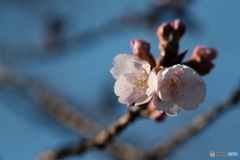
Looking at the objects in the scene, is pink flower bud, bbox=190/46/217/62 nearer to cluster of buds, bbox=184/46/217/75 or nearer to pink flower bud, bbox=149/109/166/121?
cluster of buds, bbox=184/46/217/75

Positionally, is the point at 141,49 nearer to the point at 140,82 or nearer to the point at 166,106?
the point at 140,82

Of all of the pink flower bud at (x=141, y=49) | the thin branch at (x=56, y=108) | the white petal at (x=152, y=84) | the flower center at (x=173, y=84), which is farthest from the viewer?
the thin branch at (x=56, y=108)

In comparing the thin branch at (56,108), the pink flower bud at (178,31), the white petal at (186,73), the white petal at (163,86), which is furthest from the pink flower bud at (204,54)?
the thin branch at (56,108)

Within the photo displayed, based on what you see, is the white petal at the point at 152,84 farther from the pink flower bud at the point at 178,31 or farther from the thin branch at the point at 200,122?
the thin branch at the point at 200,122

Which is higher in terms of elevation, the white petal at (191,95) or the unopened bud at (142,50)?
the unopened bud at (142,50)

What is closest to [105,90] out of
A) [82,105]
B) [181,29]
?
[82,105]

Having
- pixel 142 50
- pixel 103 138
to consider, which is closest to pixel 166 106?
pixel 142 50
